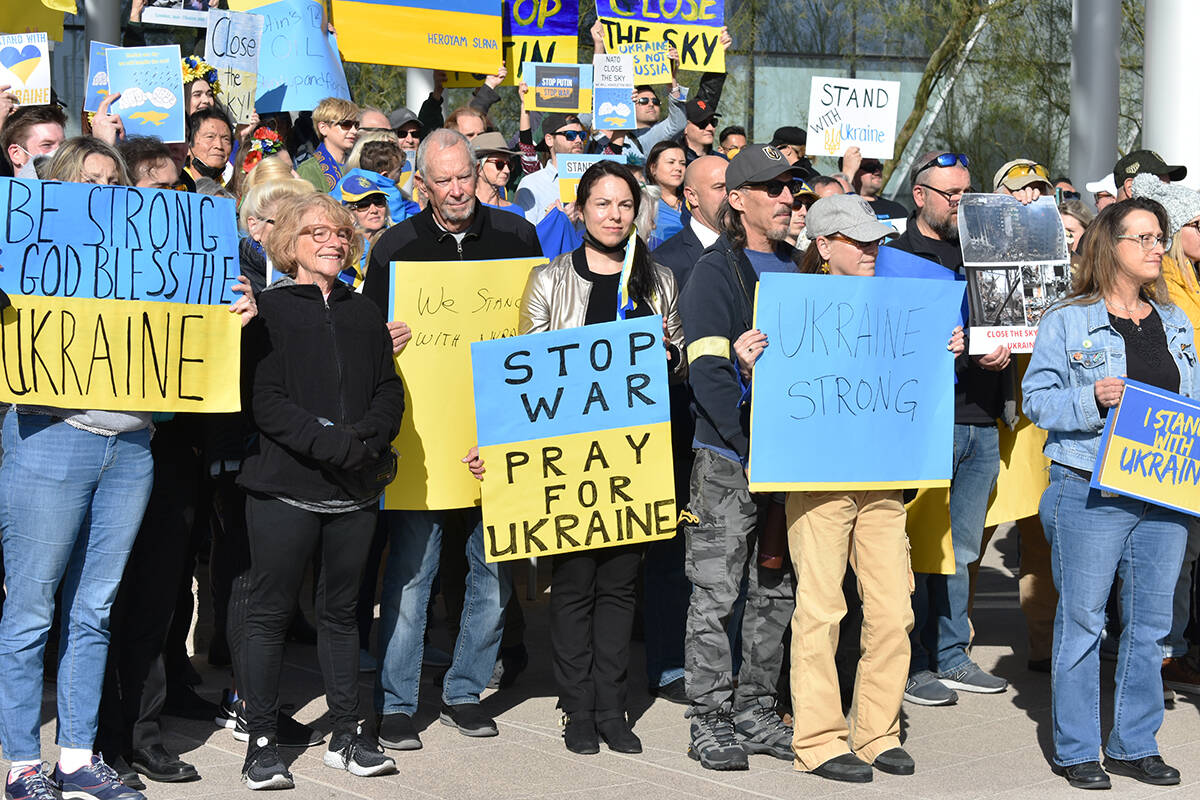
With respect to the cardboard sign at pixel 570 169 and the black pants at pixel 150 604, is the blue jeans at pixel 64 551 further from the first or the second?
the cardboard sign at pixel 570 169

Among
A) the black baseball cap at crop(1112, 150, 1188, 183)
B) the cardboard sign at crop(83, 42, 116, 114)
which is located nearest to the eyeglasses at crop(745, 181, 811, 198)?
the black baseball cap at crop(1112, 150, 1188, 183)

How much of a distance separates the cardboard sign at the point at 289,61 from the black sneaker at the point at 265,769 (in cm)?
538

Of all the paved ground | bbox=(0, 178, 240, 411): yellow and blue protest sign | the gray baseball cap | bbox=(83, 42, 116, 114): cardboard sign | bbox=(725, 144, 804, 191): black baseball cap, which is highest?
bbox=(83, 42, 116, 114): cardboard sign

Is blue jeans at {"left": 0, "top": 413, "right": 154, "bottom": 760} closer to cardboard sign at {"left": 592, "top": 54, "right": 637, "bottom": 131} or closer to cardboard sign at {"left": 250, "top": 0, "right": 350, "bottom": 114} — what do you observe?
cardboard sign at {"left": 250, "top": 0, "right": 350, "bottom": 114}

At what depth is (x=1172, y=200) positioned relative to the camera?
6980mm

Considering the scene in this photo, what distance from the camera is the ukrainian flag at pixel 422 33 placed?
1038 cm

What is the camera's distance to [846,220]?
6.00 meters

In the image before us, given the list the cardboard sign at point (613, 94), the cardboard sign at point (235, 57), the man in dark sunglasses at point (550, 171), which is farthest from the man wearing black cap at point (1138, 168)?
the cardboard sign at point (235, 57)

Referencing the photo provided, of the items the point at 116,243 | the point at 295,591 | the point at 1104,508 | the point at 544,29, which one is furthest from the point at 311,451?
the point at 544,29

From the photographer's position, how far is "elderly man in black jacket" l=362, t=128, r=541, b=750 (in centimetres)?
634

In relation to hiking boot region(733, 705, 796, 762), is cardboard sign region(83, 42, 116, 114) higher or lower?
higher

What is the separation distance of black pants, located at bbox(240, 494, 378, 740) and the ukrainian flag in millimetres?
5236

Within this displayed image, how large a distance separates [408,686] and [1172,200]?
3.86 metres

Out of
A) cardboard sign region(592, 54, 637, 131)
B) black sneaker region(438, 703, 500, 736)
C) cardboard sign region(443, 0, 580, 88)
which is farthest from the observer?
cardboard sign region(443, 0, 580, 88)
